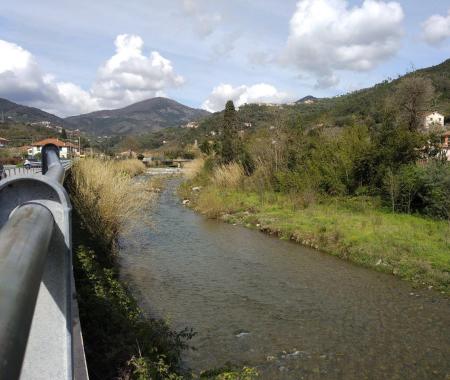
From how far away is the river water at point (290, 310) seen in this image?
7.31 metres

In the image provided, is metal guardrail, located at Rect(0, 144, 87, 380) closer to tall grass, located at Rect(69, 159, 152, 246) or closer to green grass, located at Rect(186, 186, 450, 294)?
tall grass, located at Rect(69, 159, 152, 246)

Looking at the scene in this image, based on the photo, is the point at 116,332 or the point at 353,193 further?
the point at 353,193

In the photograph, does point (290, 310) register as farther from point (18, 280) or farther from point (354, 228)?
point (18, 280)

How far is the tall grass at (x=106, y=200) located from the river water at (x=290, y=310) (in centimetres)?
121

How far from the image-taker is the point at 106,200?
1269 cm

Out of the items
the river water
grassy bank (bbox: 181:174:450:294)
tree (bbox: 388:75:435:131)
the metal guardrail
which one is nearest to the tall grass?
the river water

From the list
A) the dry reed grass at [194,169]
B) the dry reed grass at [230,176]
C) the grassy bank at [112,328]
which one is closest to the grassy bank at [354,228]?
the dry reed grass at [230,176]

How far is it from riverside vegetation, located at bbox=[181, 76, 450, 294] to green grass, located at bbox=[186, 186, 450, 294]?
30 mm

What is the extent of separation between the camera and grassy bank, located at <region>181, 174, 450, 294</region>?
12.8m

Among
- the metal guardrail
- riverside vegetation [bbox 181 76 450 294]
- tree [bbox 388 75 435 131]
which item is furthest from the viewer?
tree [bbox 388 75 435 131]

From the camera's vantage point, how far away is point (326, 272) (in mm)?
12758

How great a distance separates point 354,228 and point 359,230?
328mm

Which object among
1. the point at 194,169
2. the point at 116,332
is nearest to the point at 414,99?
the point at 194,169

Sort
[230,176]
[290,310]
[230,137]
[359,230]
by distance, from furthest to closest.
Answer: [230,137]
[230,176]
[359,230]
[290,310]
